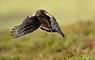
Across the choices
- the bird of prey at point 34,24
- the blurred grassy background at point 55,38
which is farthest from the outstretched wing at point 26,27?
the blurred grassy background at point 55,38

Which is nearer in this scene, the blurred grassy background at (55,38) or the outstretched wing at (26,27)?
the outstretched wing at (26,27)

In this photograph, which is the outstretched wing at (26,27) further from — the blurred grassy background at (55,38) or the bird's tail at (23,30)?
the blurred grassy background at (55,38)

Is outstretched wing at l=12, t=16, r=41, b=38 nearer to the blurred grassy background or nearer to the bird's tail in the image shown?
the bird's tail

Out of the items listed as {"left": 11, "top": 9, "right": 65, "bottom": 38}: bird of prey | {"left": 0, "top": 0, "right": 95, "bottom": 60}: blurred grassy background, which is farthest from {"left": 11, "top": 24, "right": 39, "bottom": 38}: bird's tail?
{"left": 0, "top": 0, "right": 95, "bottom": 60}: blurred grassy background

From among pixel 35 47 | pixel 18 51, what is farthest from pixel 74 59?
pixel 35 47

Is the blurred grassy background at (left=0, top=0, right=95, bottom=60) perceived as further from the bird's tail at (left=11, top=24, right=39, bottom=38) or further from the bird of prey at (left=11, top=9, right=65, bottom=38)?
the bird's tail at (left=11, top=24, right=39, bottom=38)

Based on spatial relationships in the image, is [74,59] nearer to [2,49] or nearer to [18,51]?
[18,51]

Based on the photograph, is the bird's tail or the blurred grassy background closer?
the bird's tail

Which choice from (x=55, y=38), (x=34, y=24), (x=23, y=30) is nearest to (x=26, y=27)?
(x=23, y=30)
